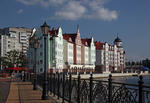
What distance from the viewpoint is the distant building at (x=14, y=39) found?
134m

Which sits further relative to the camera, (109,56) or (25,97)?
(109,56)

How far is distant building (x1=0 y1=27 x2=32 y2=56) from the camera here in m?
134

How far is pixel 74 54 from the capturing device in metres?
90.5

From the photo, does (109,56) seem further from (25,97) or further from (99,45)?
(25,97)

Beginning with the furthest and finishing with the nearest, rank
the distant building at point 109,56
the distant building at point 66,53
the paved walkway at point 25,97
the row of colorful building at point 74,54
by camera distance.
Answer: the distant building at point 109,56 < the row of colorful building at point 74,54 < the distant building at point 66,53 < the paved walkway at point 25,97

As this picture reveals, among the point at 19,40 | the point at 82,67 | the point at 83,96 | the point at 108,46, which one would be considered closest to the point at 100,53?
the point at 108,46

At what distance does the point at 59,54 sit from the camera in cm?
7956

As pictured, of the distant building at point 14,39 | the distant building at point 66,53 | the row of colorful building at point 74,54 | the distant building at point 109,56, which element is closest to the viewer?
the distant building at point 66,53

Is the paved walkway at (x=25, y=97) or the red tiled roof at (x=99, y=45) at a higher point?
the red tiled roof at (x=99, y=45)

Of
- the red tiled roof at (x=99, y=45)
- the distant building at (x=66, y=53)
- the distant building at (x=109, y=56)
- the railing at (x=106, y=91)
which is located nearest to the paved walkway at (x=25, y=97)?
the railing at (x=106, y=91)

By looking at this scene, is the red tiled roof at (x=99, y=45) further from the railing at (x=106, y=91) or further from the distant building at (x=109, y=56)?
the railing at (x=106, y=91)

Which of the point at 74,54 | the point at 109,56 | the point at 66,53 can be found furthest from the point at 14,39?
the point at 66,53

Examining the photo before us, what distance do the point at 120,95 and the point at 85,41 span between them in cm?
9650

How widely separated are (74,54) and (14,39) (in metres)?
63.7
